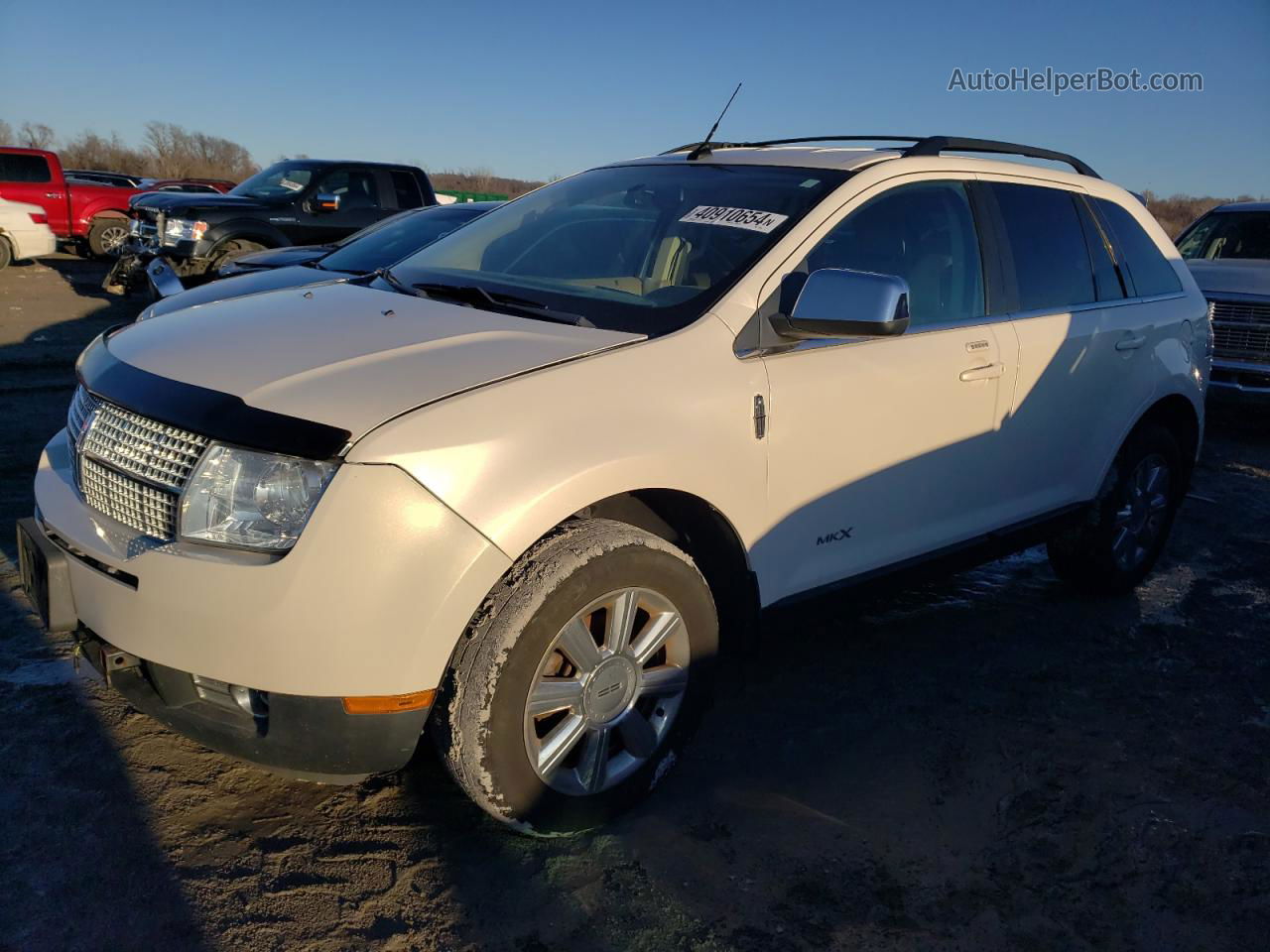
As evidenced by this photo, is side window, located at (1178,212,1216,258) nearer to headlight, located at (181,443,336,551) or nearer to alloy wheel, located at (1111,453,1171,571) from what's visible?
alloy wheel, located at (1111,453,1171,571)

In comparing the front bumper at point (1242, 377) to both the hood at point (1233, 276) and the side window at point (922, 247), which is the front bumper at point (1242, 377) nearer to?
the hood at point (1233, 276)

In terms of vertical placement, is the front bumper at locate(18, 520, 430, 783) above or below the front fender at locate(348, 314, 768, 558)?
below

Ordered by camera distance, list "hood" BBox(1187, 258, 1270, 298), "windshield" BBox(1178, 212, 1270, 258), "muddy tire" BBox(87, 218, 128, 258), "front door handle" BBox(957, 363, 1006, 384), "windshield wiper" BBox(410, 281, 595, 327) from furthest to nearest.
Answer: "muddy tire" BBox(87, 218, 128, 258) → "windshield" BBox(1178, 212, 1270, 258) → "hood" BBox(1187, 258, 1270, 298) → "front door handle" BBox(957, 363, 1006, 384) → "windshield wiper" BBox(410, 281, 595, 327)

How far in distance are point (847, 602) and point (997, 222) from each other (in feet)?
5.36

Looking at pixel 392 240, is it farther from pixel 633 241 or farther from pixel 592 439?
pixel 592 439

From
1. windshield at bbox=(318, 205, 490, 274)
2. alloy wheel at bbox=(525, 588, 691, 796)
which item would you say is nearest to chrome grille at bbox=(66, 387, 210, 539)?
alloy wheel at bbox=(525, 588, 691, 796)

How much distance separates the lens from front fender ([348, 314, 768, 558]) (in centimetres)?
231

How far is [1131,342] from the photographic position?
4.35 meters

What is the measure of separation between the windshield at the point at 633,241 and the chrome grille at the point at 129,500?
48.3 inches

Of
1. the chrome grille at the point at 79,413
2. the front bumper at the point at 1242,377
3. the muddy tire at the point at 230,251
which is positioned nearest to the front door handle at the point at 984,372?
the chrome grille at the point at 79,413

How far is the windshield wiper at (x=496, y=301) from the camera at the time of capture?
2982mm

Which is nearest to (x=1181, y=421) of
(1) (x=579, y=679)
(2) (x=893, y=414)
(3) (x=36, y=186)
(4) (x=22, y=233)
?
(2) (x=893, y=414)

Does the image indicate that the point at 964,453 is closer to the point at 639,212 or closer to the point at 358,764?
the point at 639,212

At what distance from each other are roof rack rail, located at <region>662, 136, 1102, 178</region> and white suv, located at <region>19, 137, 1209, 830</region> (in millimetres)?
48
